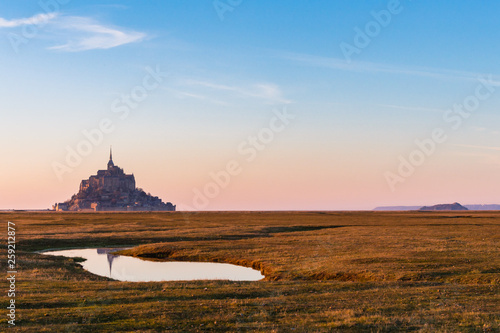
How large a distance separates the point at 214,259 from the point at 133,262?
9.89 m

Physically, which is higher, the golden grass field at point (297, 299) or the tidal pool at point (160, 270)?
the golden grass field at point (297, 299)

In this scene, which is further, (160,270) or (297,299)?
(160,270)

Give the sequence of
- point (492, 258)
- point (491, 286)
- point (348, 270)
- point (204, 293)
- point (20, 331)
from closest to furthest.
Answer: point (20, 331) < point (204, 293) < point (491, 286) < point (348, 270) < point (492, 258)

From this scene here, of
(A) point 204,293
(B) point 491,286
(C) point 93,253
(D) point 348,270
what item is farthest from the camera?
(C) point 93,253

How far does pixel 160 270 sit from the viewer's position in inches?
1877

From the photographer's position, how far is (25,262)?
1759 inches

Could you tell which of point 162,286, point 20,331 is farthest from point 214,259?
point 20,331

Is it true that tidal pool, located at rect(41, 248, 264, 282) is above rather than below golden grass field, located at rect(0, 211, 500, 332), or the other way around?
below

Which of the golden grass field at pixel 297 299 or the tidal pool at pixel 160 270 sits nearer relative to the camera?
the golden grass field at pixel 297 299

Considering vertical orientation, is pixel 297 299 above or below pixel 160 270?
above

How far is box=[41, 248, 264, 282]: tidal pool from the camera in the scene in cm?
4222

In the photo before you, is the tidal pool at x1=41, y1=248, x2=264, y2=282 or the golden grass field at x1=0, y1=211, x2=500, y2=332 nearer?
the golden grass field at x1=0, y1=211, x2=500, y2=332

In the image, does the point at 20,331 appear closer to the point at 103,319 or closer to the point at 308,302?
the point at 103,319

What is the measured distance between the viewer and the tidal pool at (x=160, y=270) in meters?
42.2
